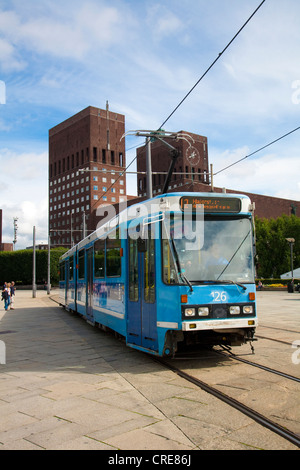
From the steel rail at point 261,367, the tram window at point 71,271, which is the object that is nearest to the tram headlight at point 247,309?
the steel rail at point 261,367

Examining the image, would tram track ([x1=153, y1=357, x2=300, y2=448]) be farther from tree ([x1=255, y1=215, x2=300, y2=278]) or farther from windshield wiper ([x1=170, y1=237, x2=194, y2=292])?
tree ([x1=255, y1=215, x2=300, y2=278])

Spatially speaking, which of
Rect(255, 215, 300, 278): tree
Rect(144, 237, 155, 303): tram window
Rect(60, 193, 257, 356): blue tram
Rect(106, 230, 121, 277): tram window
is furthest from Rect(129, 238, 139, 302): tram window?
Rect(255, 215, 300, 278): tree

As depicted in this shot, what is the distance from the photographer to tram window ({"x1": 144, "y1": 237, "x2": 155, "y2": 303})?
→ 25.2ft

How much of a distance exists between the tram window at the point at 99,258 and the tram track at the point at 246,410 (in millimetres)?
4426

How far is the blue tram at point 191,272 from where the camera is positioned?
718 centimetres

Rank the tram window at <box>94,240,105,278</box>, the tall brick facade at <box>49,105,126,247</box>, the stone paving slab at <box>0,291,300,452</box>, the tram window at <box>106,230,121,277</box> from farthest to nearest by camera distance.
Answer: the tall brick facade at <box>49,105,126,247</box> → the tram window at <box>94,240,105,278</box> → the tram window at <box>106,230,121,277</box> → the stone paving slab at <box>0,291,300,452</box>

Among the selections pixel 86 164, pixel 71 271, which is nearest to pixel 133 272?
pixel 71 271

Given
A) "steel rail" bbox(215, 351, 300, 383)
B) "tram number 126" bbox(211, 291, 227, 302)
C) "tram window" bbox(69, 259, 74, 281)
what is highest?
"tram window" bbox(69, 259, 74, 281)

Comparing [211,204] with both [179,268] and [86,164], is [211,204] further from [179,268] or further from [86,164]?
[86,164]

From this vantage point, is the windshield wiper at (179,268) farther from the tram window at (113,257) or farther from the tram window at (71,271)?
the tram window at (71,271)

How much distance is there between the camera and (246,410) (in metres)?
5.04

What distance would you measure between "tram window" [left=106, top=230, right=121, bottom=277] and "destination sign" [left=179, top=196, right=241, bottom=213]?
2.29 metres
